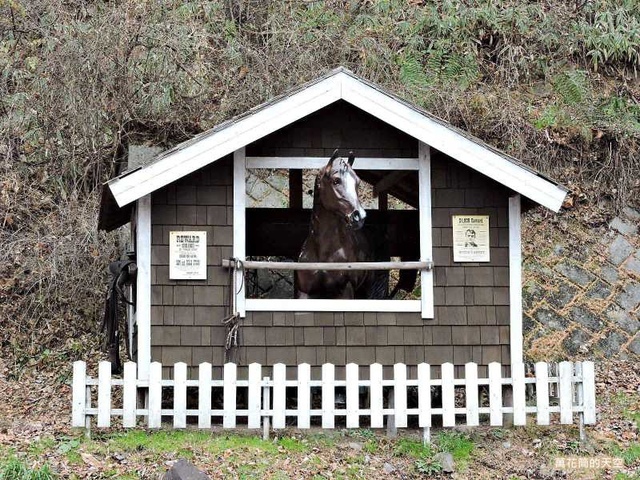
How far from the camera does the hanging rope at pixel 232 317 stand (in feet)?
30.6

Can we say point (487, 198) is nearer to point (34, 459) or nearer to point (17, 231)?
point (34, 459)

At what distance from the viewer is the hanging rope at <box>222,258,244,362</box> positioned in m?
9.33

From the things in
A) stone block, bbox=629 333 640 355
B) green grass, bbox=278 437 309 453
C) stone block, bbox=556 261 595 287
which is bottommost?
green grass, bbox=278 437 309 453

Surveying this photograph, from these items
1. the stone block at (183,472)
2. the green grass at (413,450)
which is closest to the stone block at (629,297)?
the green grass at (413,450)

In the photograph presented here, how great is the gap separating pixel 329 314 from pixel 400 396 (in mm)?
1102

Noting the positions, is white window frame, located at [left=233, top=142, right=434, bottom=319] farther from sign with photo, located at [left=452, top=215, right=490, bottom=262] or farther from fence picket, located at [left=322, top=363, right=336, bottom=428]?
fence picket, located at [left=322, top=363, right=336, bottom=428]

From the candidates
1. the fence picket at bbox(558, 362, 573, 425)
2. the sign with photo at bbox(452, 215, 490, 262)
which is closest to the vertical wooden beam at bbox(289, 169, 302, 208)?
the sign with photo at bbox(452, 215, 490, 262)

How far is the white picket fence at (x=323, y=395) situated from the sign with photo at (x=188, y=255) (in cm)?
98

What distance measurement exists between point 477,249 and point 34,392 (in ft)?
18.2

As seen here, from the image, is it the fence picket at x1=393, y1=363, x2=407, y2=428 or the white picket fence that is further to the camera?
the fence picket at x1=393, y1=363, x2=407, y2=428

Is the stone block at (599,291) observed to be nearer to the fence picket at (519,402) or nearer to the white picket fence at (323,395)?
the white picket fence at (323,395)

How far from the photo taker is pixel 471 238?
382 inches

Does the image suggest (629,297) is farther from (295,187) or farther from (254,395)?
(254,395)

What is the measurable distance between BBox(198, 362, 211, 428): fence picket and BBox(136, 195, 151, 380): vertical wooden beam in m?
0.66
